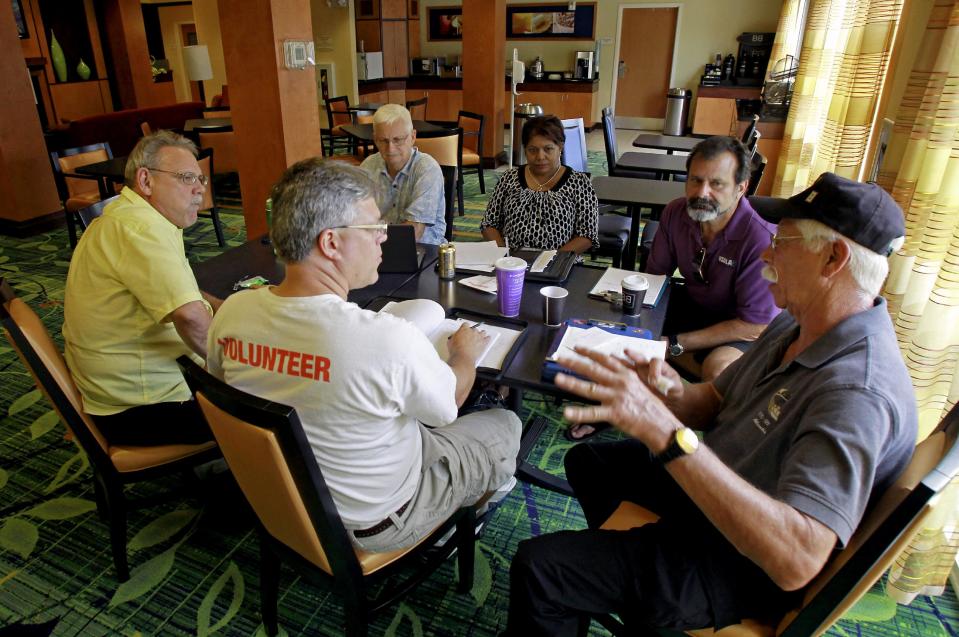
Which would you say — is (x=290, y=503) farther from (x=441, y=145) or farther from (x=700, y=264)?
(x=441, y=145)

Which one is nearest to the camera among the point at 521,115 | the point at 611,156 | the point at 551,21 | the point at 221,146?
the point at 611,156

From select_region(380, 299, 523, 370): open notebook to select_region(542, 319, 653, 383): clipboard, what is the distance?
13 centimetres

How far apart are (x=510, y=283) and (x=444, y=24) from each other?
1121 cm

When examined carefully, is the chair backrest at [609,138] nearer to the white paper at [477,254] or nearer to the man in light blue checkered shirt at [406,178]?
the man in light blue checkered shirt at [406,178]

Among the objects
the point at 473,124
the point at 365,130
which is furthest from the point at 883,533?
the point at 473,124

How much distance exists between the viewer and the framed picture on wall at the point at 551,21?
1084 cm

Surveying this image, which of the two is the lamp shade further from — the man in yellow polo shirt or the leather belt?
the leather belt

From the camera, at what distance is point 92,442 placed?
1.76m

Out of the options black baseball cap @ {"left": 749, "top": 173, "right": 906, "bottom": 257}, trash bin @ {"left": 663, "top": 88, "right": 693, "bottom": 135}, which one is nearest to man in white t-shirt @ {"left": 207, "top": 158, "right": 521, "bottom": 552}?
black baseball cap @ {"left": 749, "top": 173, "right": 906, "bottom": 257}

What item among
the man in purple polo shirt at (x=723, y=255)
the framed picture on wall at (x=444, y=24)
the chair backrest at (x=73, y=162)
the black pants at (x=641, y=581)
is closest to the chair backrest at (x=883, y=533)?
the black pants at (x=641, y=581)

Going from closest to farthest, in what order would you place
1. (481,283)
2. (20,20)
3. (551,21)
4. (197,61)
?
(481,283), (197,61), (20,20), (551,21)

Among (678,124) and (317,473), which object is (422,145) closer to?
Result: (317,473)

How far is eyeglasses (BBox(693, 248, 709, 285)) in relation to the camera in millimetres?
2439

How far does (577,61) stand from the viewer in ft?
34.3
